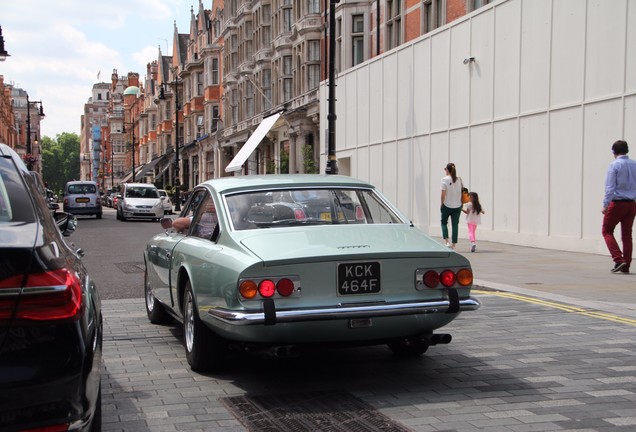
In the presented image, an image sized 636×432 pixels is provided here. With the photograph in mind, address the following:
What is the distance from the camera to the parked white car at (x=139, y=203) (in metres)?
36.1

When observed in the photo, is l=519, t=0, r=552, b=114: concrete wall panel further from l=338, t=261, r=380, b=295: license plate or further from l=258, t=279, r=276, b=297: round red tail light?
l=258, t=279, r=276, b=297: round red tail light

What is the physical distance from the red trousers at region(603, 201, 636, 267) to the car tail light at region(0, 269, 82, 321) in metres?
10.3

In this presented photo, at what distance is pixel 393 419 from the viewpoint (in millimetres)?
4816

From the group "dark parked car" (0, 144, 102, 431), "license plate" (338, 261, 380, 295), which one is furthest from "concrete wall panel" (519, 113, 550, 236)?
"dark parked car" (0, 144, 102, 431)

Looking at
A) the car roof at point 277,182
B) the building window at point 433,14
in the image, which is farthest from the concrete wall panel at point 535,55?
the car roof at point 277,182

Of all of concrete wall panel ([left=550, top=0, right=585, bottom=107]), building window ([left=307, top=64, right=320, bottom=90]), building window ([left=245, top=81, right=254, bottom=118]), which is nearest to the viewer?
concrete wall panel ([left=550, top=0, right=585, bottom=107])

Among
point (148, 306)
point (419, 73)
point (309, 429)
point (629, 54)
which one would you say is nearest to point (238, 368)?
point (309, 429)

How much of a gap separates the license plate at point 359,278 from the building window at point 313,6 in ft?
112

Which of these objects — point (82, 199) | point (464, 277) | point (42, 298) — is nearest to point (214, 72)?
point (82, 199)

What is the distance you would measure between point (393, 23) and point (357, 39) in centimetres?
357

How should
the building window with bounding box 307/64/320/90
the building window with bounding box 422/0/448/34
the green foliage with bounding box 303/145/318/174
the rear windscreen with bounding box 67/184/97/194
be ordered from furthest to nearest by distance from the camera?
the rear windscreen with bounding box 67/184/97/194 < the building window with bounding box 307/64/320/90 < the green foliage with bounding box 303/145/318/174 < the building window with bounding box 422/0/448/34

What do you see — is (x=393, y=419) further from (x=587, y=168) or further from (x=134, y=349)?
(x=587, y=168)

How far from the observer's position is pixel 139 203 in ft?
119

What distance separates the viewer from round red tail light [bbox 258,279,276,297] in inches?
206
